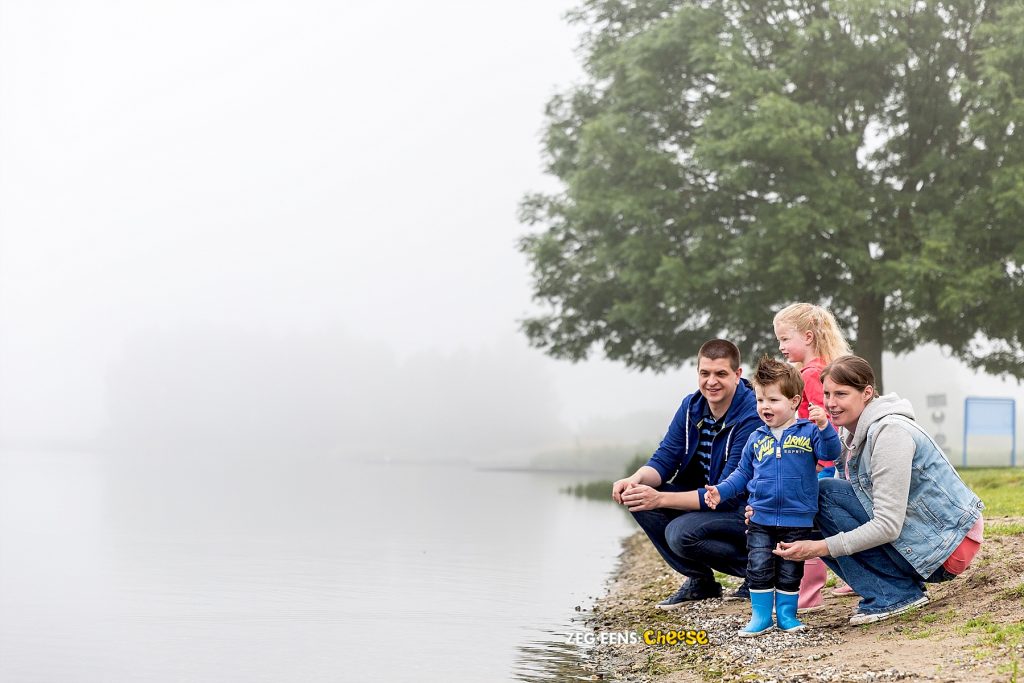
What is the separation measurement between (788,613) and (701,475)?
1358 mm

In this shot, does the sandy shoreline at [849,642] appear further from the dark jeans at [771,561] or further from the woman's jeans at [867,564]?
the dark jeans at [771,561]

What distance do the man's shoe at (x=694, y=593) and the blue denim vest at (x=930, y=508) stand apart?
1.72 metres

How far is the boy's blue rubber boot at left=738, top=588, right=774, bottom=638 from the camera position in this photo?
702 centimetres

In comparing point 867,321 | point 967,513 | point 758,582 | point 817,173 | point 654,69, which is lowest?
point 758,582

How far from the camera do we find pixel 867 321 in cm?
2497

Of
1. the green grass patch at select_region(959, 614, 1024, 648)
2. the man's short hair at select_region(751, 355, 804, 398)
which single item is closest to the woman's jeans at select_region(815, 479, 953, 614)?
the green grass patch at select_region(959, 614, 1024, 648)

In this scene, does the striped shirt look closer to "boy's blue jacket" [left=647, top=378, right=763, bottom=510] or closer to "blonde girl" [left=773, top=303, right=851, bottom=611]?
"boy's blue jacket" [left=647, top=378, right=763, bottom=510]

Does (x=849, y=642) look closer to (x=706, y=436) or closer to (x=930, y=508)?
(x=930, y=508)

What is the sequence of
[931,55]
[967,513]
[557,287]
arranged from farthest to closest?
[557,287]
[931,55]
[967,513]

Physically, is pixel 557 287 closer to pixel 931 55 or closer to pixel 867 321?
pixel 867 321

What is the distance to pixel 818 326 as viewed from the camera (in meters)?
7.98

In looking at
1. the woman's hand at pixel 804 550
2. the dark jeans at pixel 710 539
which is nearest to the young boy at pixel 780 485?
the woman's hand at pixel 804 550

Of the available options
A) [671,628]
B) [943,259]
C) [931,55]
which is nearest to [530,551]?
[671,628]

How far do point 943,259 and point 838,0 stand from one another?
525 centimetres
